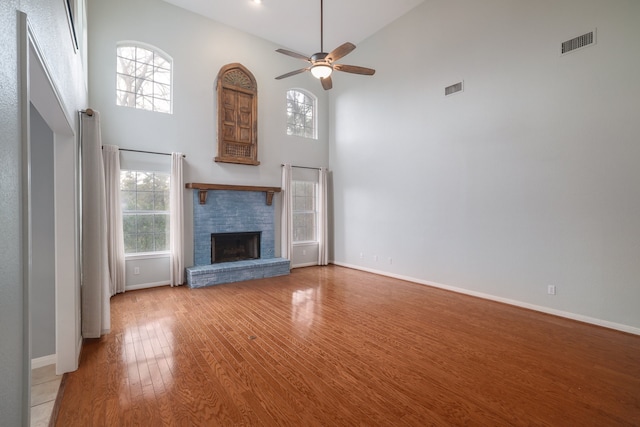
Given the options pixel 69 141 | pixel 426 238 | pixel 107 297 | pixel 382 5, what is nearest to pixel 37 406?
pixel 107 297

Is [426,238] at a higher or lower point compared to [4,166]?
lower

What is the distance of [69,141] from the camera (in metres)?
2.54

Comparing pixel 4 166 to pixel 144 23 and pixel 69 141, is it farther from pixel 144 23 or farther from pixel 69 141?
pixel 144 23

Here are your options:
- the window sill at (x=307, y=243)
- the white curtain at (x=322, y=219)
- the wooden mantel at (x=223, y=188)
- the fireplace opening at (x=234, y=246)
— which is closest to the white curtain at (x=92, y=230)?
the wooden mantel at (x=223, y=188)

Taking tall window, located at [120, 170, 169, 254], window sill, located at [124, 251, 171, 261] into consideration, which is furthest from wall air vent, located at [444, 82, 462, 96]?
window sill, located at [124, 251, 171, 261]

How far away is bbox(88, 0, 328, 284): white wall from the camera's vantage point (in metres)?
4.80

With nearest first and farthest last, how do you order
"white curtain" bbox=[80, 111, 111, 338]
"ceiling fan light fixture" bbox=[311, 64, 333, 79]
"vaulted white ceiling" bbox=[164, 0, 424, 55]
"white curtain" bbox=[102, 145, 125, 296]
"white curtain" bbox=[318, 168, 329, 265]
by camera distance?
1. "white curtain" bbox=[80, 111, 111, 338]
2. "ceiling fan light fixture" bbox=[311, 64, 333, 79]
3. "white curtain" bbox=[102, 145, 125, 296]
4. "vaulted white ceiling" bbox=[164, 0, 424, 55]
5. "white curtain" bbox=[318, 168, 329, 265]

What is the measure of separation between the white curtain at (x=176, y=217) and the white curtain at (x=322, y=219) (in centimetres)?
315

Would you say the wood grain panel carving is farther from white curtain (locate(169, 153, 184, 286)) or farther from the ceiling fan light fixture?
the ceiling fan light fixture

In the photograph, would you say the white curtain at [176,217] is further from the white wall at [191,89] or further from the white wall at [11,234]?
the white wall at [11,234]

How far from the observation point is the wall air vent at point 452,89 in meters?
4.89

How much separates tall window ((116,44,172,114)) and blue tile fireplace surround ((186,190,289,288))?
1.84 meters

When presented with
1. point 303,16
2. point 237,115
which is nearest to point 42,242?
point 237,115

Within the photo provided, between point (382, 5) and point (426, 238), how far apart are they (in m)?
4.41
